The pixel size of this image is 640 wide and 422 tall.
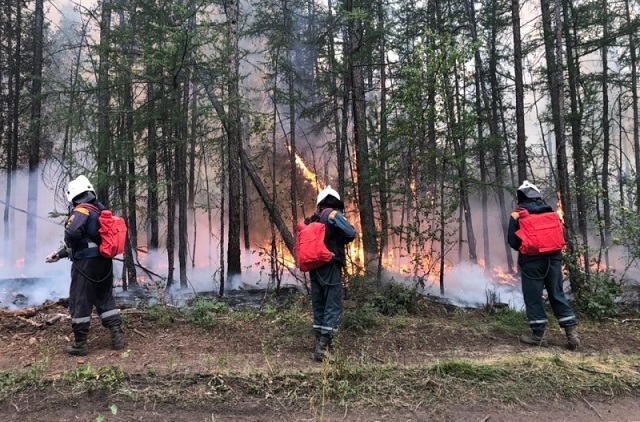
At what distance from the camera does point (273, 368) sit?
4.61 metres

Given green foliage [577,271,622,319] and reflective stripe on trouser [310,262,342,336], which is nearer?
reflective stripe on trouser [310,262,342,336]

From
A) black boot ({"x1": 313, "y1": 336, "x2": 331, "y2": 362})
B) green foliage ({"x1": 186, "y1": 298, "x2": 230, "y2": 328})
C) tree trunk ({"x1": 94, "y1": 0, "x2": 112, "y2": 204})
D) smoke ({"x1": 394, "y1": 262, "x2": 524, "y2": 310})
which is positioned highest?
tree trunk ({"x1": 94, "y1": 0, "x2": 112, "y2": 204})

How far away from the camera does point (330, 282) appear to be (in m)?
5.25

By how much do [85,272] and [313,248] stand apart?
2784mm

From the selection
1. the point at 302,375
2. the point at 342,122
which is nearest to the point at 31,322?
the point at 302,375

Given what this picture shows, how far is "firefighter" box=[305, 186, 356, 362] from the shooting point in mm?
5148

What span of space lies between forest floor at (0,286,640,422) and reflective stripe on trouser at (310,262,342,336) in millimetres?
388

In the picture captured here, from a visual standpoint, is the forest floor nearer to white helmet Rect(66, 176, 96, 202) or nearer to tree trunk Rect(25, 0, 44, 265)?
white helmet Rect(66, 176, 96, 202)

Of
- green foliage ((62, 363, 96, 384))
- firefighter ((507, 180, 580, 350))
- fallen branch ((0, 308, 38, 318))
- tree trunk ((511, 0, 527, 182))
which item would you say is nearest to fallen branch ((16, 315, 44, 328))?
fallen branch ((0, 308, 38, 318))

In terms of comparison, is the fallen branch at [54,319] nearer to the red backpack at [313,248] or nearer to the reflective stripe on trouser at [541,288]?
the red backpack at [313,248]

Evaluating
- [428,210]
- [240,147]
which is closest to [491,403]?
[428,210]

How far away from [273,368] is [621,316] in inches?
259

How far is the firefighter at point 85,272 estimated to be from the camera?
16.4 ft

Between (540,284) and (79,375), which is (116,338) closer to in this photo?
(79,375)
